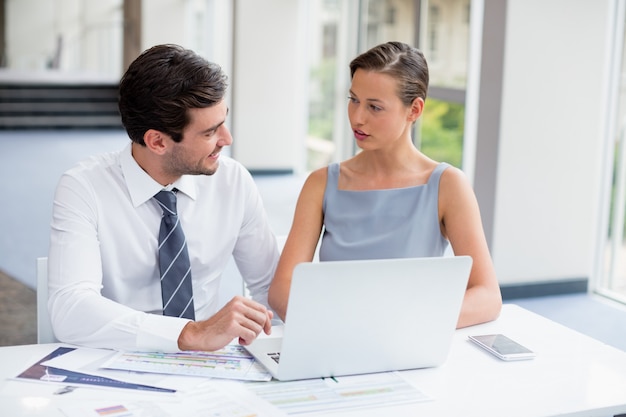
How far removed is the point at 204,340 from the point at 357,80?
838 mm

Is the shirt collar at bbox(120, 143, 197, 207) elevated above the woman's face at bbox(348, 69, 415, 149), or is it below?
below

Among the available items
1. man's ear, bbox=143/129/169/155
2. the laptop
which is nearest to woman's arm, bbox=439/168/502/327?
the laptop

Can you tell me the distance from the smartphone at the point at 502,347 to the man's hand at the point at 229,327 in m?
0.46

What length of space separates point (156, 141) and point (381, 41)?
17.2ft

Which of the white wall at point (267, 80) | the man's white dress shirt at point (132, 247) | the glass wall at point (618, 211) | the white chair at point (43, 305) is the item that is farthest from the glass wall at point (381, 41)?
the white chair at point (43, 305)

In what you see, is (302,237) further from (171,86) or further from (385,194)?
(171,86)

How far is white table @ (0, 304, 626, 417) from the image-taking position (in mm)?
1395

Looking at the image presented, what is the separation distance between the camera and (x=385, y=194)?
215cm

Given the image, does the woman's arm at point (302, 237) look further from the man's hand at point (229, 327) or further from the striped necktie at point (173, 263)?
the man's hand at point (229, 327)

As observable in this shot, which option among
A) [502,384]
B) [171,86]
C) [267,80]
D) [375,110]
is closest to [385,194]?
[375,110]

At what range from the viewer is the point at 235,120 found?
26.4 ft

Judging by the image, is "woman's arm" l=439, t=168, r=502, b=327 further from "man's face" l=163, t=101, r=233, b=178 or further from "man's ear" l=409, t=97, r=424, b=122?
"man's face" l=163, t=101, r=233, b=178

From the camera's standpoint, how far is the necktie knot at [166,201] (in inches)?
76.2

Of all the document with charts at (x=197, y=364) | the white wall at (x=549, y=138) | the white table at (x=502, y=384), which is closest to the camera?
the white table at (x=502, y=384)
